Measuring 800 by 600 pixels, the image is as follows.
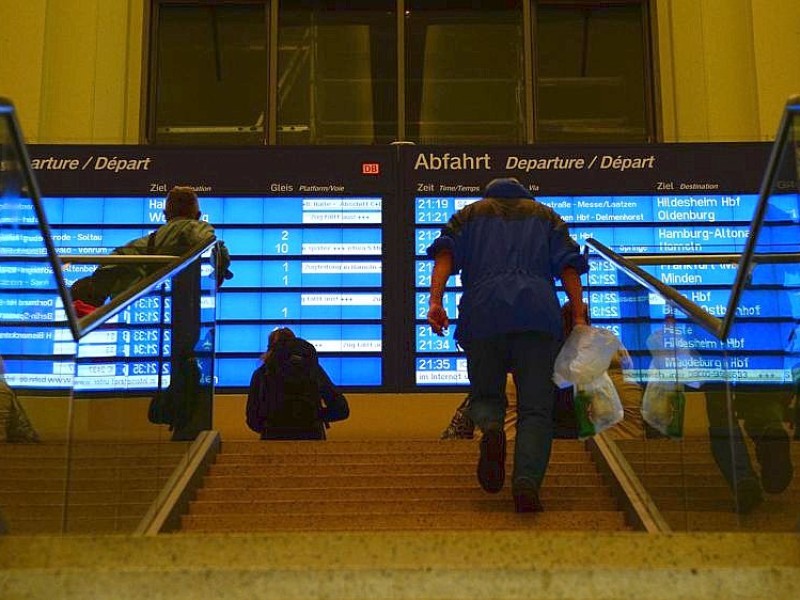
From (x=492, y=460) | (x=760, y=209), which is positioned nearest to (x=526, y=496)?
(x=492, y=460)

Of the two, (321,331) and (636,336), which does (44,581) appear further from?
(321,331)

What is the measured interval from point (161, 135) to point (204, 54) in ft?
3.00

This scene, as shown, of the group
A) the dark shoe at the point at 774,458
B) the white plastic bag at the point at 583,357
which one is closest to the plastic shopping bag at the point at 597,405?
the white plastic bag at the point at 583,357

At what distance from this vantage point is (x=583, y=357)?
16.5ft

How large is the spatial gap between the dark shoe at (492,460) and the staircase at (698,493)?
28.8 inches

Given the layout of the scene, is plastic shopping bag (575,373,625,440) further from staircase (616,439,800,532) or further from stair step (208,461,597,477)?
stair step (208,461,597,477)

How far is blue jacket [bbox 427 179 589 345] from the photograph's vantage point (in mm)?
4867

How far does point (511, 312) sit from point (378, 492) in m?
1.22

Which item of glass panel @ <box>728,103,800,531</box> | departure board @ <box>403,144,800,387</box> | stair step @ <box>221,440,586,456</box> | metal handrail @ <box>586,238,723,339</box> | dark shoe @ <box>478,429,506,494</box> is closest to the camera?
glass panel @ <box>728,103,800,531</box>

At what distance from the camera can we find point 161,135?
10945mm

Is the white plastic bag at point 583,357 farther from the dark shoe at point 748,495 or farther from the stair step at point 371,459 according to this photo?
the stair step at point 371,459

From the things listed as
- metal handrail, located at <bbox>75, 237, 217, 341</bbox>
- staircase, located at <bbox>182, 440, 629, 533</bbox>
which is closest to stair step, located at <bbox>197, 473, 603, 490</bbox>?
staircase, located at <bbox>182, 440, 629, 533</bbox>

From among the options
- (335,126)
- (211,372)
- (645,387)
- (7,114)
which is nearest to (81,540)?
(7,114)

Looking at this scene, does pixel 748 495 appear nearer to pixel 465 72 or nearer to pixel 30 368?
pixel 30 368
